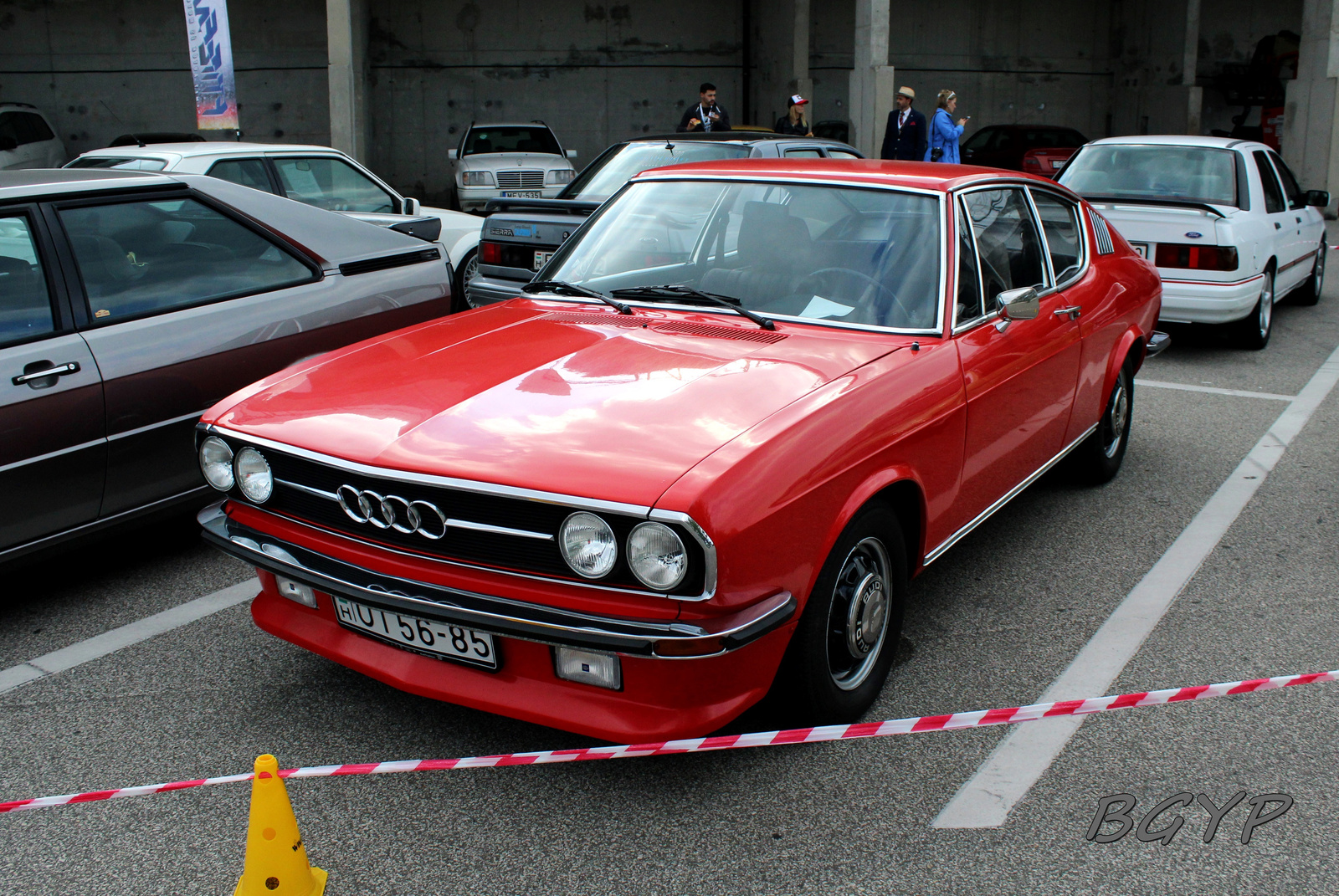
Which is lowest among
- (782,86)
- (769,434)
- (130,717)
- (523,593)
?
(130,717)

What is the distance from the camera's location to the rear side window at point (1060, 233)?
4504 millimetres

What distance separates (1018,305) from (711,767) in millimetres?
1830

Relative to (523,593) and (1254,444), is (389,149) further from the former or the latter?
(523,593)

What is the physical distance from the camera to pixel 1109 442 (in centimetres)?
525

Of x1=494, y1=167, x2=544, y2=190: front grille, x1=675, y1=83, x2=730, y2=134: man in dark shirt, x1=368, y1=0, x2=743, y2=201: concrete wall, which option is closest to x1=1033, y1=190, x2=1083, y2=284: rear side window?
x1=675, y1=83, x2=730, y2=134: man in dark shirt

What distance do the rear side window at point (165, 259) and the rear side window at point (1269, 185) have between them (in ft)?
23.9

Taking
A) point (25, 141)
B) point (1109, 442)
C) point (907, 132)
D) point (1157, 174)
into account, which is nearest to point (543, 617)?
point (1109, 442)

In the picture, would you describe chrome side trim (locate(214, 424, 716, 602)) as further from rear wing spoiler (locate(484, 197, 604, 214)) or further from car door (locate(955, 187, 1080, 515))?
rear wing spoiler (locate(484, 197, 604, 214))

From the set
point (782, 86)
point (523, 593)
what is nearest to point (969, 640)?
point (523, 593)

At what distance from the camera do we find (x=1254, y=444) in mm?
5996

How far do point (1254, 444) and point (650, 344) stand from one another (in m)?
4.23

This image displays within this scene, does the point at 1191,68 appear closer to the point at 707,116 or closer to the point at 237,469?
the point at 707,116

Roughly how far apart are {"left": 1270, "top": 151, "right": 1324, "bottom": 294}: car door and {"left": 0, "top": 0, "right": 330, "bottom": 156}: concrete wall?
70.9ft

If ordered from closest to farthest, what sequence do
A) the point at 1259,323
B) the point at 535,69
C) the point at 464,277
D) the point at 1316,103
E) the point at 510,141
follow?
the point at 1259,323, the point at 464,277, the point at 510,141, the point at 1316,103, the point at 535,69
